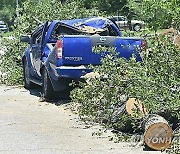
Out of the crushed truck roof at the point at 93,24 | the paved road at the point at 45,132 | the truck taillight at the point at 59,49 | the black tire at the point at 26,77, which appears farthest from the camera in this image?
the black tire at the point at 26,77

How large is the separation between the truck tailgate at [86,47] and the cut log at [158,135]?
400 centimetres

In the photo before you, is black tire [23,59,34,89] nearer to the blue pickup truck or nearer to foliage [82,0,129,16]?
the blue pickup truck

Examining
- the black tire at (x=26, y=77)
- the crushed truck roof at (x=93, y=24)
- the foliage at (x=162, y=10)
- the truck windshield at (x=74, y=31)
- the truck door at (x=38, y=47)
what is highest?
the foliage at (x=162, y=10)

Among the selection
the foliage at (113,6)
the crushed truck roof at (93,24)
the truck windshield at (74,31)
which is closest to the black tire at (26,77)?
the truck windshield at (74,31)

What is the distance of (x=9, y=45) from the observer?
55.6 feet

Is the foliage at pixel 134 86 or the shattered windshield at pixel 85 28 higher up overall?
the shattered windshield at pixel 85 28

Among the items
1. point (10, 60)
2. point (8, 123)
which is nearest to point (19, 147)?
point (8, 123)

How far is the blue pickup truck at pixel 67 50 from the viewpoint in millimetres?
11852

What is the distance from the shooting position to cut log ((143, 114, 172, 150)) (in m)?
7.96

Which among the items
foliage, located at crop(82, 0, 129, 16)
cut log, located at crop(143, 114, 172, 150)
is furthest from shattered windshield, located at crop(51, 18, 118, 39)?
foliage, located at crop(82, 0, 129, 16)

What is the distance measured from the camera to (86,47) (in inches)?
469

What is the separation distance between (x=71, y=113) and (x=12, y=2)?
64506 mm

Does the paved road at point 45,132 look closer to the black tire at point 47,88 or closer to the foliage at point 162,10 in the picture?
the black tire at point 47,88

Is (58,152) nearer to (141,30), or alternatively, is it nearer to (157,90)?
(157,90)
